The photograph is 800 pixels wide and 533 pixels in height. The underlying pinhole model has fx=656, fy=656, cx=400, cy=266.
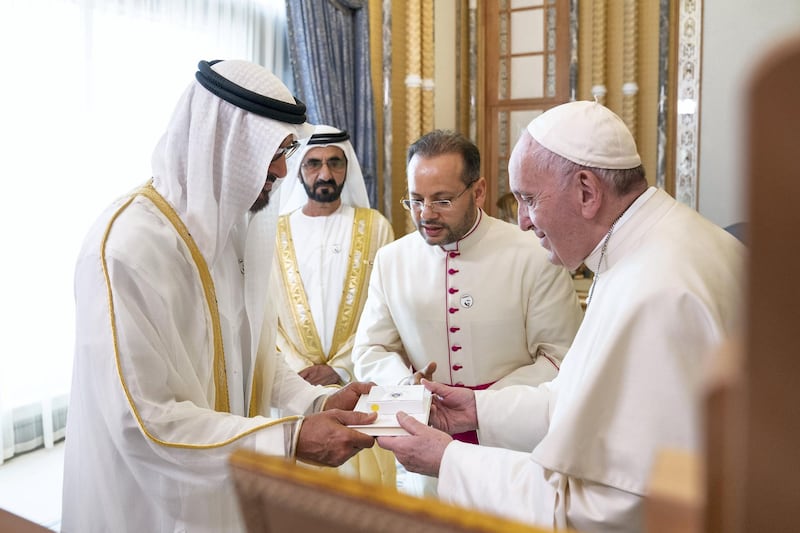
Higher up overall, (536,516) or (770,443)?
(770,443)

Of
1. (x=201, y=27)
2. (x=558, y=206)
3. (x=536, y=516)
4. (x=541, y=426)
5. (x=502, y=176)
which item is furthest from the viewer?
(x=502, y=176)

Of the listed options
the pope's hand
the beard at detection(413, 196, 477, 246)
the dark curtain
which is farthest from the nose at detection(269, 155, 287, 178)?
the dark curtain

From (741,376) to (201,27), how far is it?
16.1 feet

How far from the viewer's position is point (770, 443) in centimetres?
38

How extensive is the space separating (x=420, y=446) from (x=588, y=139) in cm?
101

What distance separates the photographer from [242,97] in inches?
81.7

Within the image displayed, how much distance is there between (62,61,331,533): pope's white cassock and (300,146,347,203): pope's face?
6.93 feet

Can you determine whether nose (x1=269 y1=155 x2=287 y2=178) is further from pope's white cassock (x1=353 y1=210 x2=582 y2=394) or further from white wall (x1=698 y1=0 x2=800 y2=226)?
white wall (x1=698 y1=0 x2=800 y2=226)

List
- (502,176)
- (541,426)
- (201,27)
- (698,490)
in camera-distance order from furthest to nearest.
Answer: (502,176) < (201,27) < (541,426) < (698,490)

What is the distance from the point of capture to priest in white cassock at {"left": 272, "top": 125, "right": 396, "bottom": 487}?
399 centimetres

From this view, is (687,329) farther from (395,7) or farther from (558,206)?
(395,7)

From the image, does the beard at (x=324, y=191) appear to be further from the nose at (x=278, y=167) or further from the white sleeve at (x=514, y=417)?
the white sleeve at (x=514, y=417)

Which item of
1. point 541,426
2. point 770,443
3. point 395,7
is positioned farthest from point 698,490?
point 395,7

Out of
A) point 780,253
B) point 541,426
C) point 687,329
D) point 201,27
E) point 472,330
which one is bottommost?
point 541,426
